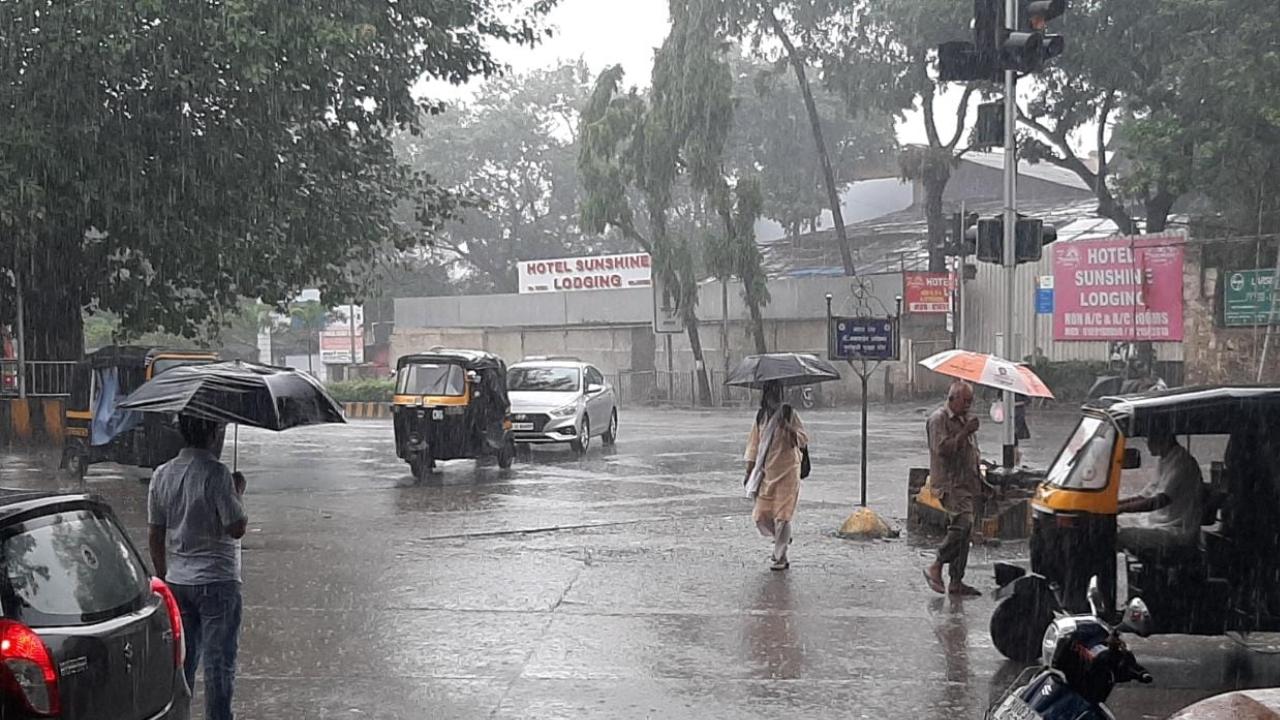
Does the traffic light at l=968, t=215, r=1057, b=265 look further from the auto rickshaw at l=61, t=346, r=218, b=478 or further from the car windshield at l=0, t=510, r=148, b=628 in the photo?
the auto rickshaw at l=61, t=346, r=218, b=478

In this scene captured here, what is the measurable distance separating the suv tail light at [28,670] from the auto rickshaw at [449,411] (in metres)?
14.6

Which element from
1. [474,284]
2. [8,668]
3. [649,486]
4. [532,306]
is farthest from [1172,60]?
[474,284]

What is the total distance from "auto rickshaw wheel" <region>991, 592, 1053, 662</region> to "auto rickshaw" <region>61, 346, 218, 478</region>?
41.0 feet

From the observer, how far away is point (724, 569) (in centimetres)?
1145

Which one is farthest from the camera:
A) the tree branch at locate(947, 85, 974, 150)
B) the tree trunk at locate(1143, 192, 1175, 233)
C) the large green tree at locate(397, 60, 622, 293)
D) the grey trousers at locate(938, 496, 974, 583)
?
the large green tree at locate(397, 60, 622, 293)

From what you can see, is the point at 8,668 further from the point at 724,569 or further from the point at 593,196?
the point at 593,196

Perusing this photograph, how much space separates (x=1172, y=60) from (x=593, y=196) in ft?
52.0

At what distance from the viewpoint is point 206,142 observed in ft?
62.7

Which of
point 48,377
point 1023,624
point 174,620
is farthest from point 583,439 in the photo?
point 174,620

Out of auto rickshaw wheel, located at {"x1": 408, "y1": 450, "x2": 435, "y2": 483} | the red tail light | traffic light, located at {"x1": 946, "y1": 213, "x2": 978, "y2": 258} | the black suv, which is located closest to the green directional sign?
traffic light, located at {"x1": 946, "y1": 213, "x2": 978, "y2": 258}

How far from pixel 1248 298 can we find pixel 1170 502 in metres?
22.4

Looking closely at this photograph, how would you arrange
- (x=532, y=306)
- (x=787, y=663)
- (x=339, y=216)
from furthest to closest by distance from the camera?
(x=532, y=306) < (x=339, y=216) < (x=787, y=663)

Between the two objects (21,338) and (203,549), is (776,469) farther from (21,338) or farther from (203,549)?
(21,338)

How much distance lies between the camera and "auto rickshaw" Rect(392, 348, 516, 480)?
757 inches
